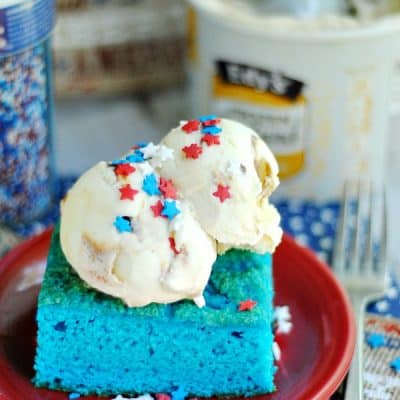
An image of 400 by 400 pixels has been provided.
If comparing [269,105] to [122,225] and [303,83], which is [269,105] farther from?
[122,225]

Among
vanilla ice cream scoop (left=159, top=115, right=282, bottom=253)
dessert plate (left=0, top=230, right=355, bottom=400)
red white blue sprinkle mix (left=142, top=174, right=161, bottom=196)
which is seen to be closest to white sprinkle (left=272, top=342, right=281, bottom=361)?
dessert plate (left=0, top=230, right=355, bottom=400)

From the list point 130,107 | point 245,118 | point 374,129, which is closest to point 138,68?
point 130,107

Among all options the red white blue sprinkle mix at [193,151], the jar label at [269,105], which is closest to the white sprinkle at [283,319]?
the red white blue sprinkle mix at [193,151]

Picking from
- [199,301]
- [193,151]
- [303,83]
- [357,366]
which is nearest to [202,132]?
[193,151]

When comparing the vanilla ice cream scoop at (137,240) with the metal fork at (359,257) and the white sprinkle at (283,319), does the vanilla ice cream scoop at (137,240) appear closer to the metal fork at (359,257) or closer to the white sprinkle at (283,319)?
the white sprinkle at (283,319)

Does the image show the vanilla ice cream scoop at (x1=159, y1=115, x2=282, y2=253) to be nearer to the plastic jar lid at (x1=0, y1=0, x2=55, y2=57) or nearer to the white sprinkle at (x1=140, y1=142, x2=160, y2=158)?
the white sprinkle at (x1=140, y1=142, x2=160, y2=158)

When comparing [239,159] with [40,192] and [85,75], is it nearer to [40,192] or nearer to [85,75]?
[40,192]

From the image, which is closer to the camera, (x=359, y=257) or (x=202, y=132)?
(x=202, y=132)
